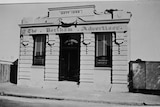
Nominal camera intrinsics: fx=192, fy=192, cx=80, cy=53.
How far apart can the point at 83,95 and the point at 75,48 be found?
2.83 ft

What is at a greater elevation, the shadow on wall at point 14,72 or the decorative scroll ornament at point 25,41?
the decorative scroll ornament at point 25,41

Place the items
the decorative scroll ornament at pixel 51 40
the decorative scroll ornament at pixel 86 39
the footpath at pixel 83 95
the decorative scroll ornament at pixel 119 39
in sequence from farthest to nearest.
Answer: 1. the decorative scroll ornament at pixel 51 40
2. the decorative scroll ornament at pixel 86 39
3. the decorative scroll ornament at pixel 119 39
4. the footpath at pixel 83 95

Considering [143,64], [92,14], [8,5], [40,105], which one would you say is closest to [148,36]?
[143,64]

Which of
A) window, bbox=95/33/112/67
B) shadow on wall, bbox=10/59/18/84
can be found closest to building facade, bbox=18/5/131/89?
window, bbox=95/33/112/67

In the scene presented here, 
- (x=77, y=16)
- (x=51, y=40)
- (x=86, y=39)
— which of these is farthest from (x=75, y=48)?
(x=77, y=16)

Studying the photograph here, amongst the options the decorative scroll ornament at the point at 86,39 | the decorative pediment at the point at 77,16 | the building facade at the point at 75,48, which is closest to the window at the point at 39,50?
the building facade at the point at 75,48

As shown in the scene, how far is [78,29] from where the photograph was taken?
3.52 metres

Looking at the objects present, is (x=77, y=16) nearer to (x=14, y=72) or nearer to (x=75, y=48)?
(x=75, y=48)

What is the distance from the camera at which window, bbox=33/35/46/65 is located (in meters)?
3.63

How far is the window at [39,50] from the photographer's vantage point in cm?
363

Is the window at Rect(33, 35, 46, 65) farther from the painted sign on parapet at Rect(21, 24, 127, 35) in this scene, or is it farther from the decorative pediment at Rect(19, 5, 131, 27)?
the decorative pediment at Rect(19, 5, 131, 27)

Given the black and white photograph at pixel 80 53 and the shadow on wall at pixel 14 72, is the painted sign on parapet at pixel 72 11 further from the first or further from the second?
the shadow on wall at pixel 14 72

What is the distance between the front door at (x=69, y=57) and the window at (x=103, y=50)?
0.35 m

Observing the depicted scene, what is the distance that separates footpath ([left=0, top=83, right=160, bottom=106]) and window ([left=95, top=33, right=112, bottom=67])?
1.71ft
